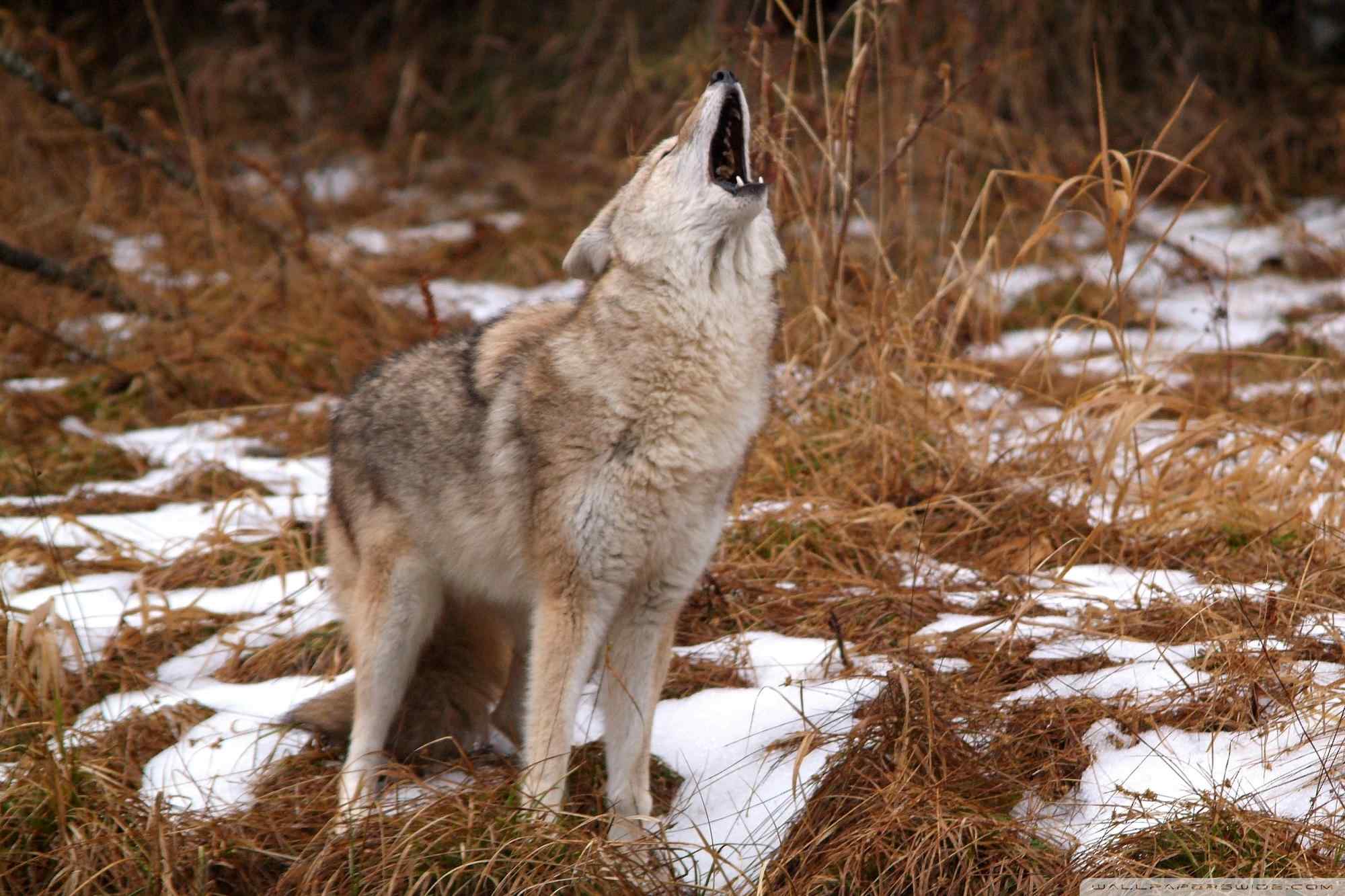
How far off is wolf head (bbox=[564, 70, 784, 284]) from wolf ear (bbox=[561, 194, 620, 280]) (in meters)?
0.03

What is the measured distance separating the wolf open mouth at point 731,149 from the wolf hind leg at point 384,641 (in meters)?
1.38

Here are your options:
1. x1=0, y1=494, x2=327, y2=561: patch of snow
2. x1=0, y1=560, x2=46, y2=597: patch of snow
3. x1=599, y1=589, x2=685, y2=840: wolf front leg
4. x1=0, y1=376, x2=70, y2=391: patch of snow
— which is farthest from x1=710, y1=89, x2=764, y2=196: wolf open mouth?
x1=0, y1=376, x2=70, y2=391: patch of snow

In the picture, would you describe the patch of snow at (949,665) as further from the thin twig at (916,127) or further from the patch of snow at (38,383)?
the patch of snow at (38,383)

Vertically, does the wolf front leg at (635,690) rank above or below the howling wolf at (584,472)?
below

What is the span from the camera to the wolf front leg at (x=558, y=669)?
3131 millimetres

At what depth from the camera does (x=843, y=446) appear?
16.3 feet

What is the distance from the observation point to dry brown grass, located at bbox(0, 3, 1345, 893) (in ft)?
9.78

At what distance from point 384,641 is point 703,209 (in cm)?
152

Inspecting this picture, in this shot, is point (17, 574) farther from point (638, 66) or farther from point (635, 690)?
point (638, 66)

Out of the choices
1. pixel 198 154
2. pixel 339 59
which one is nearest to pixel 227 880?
pixel 198 154

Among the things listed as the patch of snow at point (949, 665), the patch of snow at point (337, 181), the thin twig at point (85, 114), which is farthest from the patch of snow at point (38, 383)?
the patch of snow at point (949, 665)

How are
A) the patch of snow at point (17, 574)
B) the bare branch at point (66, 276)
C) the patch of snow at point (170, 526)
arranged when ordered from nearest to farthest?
the patch of snow at point (17, 574) < the patch of snow at point (170, 526) < the bare branch at point (66, 276)

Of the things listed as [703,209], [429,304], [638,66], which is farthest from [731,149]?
[638,66]

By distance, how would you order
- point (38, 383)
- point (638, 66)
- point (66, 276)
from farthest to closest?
1. point (638, 66)
2. point (38, 383)
3. point (66, 276)
